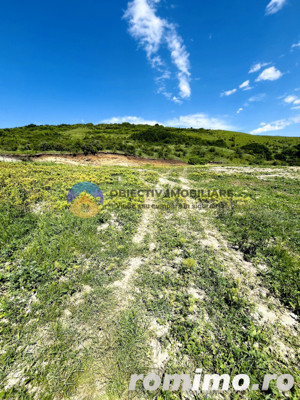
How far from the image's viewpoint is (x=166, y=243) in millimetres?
7953

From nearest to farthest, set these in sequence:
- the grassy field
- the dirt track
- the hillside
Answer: the grassy field → the dirt track → the hillside

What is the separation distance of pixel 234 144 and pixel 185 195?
204 ft

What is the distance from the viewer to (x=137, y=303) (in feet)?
16.1

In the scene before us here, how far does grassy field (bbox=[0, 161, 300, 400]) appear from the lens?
3.41 metres

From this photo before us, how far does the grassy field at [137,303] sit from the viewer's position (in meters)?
3.41

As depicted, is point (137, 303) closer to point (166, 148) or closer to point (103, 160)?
point (103, 160)

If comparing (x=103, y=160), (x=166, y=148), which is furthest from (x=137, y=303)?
(x=166, y=148)

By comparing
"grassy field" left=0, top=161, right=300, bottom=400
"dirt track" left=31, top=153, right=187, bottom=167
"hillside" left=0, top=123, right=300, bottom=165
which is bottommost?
"grassy field" left=0, top=161, right=300, bottom=400

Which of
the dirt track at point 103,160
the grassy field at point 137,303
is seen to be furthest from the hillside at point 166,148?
the grassy field at point 137,303

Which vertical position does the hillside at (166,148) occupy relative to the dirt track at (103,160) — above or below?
above

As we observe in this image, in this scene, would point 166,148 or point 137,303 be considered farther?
point 166,148

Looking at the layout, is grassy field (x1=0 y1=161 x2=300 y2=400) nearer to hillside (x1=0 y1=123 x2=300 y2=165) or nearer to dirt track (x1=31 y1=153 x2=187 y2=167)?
dirt track (x1=31 y1=153 x2=187 y2=167)

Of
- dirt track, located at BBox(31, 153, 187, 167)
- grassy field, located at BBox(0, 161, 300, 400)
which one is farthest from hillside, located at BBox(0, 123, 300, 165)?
grassy field, located at BBox(0, 161, 300, 400)

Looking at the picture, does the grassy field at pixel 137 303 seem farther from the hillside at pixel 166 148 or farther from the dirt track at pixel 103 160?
the hillside at pixel 166 148
